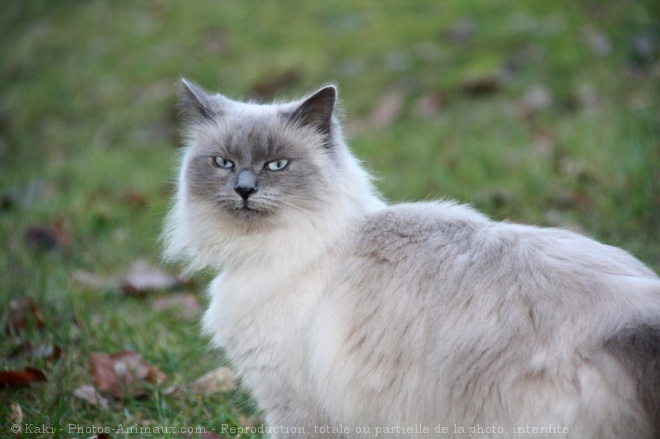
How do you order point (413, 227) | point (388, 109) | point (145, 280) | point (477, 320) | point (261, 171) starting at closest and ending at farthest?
point (477, 320) → point (413, 227) → point (261, 171) → point (145, 280) → point (388, 109)

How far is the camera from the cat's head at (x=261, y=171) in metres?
2.71

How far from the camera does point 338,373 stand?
7.82 feet

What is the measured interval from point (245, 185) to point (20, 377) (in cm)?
142

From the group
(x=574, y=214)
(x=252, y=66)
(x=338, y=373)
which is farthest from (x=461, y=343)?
(x=252, y=66)

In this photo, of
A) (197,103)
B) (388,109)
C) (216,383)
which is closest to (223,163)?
(197,103)

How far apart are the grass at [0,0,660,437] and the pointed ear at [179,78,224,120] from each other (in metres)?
1.22

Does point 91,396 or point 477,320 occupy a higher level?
point 477,320

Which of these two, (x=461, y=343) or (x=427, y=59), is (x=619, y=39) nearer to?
(x=427, y=59)

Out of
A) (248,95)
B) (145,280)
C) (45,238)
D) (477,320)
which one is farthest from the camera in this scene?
(248,95)

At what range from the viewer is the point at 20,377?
3074 millimetres

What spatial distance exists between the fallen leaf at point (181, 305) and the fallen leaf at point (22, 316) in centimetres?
63

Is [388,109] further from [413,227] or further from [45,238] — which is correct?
[413,227]

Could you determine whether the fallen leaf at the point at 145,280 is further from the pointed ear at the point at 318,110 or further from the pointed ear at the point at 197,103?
the pointed ear at the point at 318,110

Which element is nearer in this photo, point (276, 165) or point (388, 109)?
point (276, 165)
